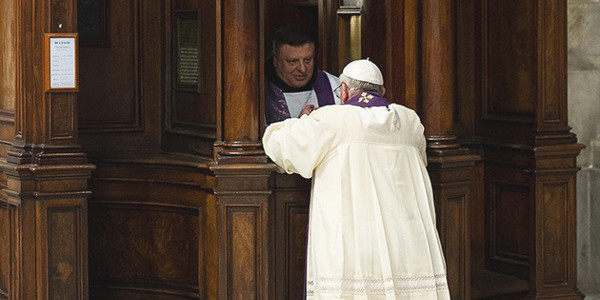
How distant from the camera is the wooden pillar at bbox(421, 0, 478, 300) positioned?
9.31 metres

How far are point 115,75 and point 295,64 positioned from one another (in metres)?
1.57

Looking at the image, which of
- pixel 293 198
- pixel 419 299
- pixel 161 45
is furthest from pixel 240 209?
pixel 161 45

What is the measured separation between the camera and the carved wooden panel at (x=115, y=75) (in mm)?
10203

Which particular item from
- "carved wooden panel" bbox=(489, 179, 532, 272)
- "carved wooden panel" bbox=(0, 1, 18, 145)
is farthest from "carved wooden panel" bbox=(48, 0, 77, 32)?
"carved wooden panel" bbox=(489, 179, 532, 272)

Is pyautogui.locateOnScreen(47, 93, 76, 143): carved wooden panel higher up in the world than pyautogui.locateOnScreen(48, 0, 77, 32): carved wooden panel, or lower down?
lower down

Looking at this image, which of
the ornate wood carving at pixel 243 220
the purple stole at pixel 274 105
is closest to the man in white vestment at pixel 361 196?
the ornate wood carving at pixel 243 220

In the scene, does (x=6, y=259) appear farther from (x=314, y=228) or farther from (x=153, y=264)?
(x=314, y=228)

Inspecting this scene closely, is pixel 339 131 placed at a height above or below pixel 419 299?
above

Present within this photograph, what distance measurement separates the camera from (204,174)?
30.9 feet

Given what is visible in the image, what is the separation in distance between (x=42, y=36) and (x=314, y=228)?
218cm

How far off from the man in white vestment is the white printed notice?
1.45 metres

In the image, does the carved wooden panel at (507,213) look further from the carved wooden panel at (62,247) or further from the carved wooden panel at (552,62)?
the carved wooden panel at (62,247)

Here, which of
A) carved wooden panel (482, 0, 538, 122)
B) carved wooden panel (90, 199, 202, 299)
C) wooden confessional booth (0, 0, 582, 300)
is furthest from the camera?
carved wooden panel (482, 0, 538, 122)

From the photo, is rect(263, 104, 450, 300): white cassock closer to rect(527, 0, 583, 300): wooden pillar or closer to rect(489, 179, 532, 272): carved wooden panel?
rect(527, 0, 583, 300): wooden pillar
